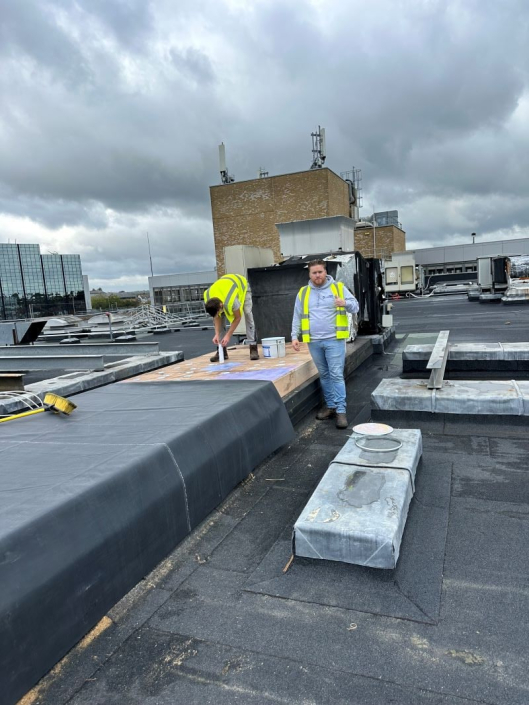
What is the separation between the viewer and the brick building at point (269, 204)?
127 ft

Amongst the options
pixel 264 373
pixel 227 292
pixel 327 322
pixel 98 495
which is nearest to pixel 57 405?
pixel 98 495

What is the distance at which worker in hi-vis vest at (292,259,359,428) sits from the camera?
528cm

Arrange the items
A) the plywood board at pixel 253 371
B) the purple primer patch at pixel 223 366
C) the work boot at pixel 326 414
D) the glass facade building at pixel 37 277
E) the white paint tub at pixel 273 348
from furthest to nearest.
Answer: the glass facade building at pixel 37 277
the white paint tub at pixel 273 348
the purple primer patch at pixel 223 366
the work boot at pixel 326 414
the plywood board at pixel 253 371

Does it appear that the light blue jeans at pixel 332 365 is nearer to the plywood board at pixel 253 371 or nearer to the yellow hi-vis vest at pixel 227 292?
the plywood board at pixel 253 371

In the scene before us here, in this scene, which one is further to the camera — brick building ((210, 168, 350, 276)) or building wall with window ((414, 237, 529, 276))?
building wall with window ((414, 237, 529, 276))

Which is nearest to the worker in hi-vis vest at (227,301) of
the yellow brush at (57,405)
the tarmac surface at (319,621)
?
the yellow brush at (57,405)

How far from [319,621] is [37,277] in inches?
2611

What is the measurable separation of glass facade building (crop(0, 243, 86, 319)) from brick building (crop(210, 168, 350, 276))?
745 inches

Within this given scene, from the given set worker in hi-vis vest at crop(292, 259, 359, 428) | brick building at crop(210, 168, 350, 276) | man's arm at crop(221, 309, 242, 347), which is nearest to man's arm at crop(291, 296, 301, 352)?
worker in hi-vis vest at crop(292, 259, 359, 428)

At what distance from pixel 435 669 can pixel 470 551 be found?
1.01m

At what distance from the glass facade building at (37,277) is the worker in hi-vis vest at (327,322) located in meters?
46.9

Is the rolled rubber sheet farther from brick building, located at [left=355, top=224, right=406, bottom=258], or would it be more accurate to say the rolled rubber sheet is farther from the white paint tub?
brick building, located at [left=355, top=224, right=406, bottom=258]

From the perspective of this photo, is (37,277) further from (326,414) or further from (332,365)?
(332,365)

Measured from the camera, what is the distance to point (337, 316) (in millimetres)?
5273
